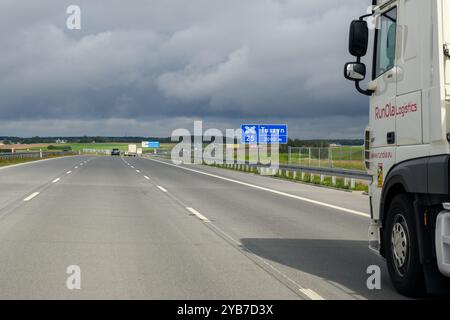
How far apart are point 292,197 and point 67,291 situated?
15.1 metres

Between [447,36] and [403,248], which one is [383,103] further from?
[403,248]

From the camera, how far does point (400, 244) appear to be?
21.9 ft

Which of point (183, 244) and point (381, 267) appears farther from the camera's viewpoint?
point (183, 244)

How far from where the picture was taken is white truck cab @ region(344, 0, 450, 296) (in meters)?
5.82

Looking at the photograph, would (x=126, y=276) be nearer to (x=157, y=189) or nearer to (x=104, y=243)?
(x=104, y=243)

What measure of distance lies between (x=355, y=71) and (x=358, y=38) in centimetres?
42

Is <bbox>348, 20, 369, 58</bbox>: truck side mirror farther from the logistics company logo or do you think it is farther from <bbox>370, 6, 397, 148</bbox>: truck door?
the logistics company logo

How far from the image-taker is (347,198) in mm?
21031

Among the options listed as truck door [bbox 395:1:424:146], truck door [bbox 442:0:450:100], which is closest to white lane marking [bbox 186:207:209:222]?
truck door [bbox 395:1:424:146]

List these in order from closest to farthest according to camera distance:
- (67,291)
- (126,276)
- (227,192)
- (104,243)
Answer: (67,291), (126,276), (104,243), (227,192)

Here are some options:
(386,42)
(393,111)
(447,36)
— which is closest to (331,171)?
(386,42)

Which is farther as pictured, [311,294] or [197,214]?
[197,214]

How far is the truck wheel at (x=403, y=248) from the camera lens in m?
6.33
